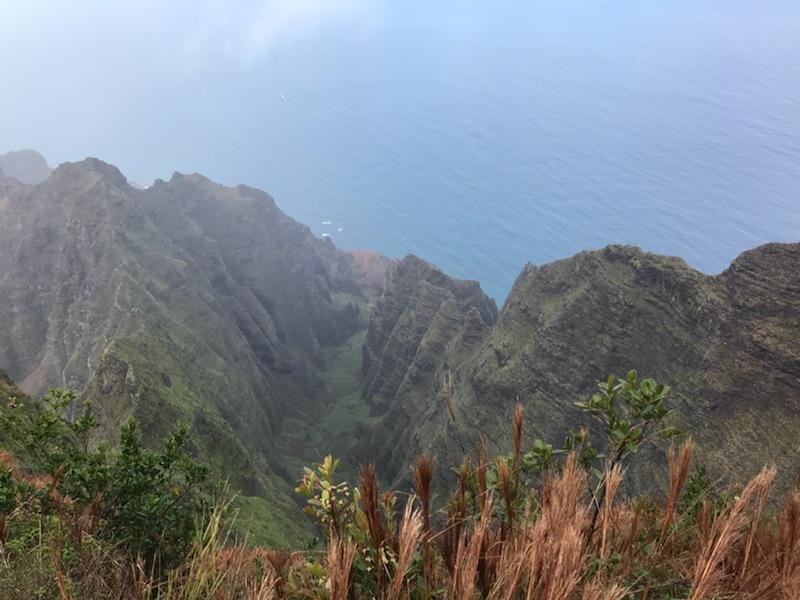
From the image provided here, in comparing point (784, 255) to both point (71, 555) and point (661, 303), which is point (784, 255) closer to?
point (661, 303)

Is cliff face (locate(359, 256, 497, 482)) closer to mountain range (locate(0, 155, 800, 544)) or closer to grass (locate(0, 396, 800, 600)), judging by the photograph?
mountain range (locate(0, 155, 800, 544))

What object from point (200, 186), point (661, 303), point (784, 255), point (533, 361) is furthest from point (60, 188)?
point (784, 255)

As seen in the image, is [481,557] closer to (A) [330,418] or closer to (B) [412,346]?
(B) [412,346]

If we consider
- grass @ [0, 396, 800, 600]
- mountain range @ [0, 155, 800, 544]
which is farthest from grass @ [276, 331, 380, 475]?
grass @ [0, 396, 800, 600]

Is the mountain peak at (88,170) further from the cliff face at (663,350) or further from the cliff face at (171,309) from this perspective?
the cliff face at (663,350)

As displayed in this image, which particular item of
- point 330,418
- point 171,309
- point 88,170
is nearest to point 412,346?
point 330,418

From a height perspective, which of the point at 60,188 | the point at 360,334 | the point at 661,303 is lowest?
the point at 360,334
